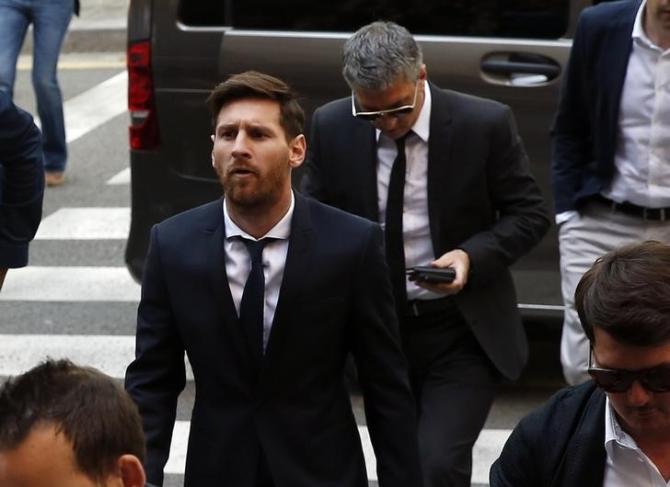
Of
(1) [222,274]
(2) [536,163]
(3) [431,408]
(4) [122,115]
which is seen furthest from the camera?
(4) [122,115]

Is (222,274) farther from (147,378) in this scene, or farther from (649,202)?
(649,202)

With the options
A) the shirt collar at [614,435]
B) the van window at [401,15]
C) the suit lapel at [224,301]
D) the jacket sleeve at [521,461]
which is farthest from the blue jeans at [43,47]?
the shirt collar at [614,435]

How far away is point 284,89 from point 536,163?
9.42 feet

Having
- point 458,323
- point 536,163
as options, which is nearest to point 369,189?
point 458,323

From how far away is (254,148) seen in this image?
4199 mm

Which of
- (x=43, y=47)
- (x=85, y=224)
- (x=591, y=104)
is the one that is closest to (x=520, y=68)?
(x=591, y=104)

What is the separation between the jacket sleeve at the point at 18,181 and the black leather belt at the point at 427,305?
3.78 feet

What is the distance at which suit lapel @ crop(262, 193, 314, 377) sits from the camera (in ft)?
13.7

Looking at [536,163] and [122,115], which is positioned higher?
[536,163]

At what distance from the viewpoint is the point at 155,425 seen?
14.1 feet

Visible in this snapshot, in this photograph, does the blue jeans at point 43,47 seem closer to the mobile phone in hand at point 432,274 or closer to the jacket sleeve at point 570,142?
the jacket sleeve at point 570,142

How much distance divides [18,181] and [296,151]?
1136mm

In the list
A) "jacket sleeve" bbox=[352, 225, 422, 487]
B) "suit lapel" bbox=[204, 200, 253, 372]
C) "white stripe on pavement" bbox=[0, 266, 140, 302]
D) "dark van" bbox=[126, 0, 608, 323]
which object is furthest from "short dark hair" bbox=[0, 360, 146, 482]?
"white stripe on pavement" bbox=[0, 266, 140, 302]

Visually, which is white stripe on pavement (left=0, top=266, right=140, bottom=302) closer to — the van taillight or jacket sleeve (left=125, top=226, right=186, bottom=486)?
the van taillight
